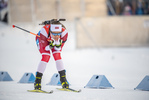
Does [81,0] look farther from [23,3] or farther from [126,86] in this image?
[126,86]

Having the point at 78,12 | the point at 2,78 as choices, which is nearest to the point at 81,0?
the point at 78,12

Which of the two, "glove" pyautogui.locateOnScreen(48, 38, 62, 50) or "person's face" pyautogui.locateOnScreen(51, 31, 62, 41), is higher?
"person's face" pyautogui.locateOnScreen(51, 31, 62, 41)

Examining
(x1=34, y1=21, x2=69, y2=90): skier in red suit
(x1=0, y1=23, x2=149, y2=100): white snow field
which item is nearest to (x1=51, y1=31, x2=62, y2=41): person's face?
(x1=34, y1=21, x2=69, y2=90): skier in red suit

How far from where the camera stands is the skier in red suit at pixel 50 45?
718 centimetres

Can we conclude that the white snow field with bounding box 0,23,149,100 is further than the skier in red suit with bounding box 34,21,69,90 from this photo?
No

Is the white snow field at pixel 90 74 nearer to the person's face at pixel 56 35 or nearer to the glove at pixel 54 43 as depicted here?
the glove at pixel 54 43

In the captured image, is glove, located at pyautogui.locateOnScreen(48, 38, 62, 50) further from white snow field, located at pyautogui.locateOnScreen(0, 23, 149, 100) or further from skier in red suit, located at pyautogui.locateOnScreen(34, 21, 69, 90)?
white snow field, located at pyautogui.locateOnScreen(0, 23, 149, 100)

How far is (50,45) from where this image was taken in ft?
23.7

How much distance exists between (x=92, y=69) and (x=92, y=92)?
16.0 feet

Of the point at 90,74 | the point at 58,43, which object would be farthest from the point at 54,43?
the point at 90,74

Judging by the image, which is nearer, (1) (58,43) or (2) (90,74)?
(1) (58,43)

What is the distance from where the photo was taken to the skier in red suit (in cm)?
718

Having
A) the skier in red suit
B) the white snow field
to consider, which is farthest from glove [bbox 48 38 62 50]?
the white snow field

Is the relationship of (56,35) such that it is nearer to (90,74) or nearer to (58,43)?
(58,43)
